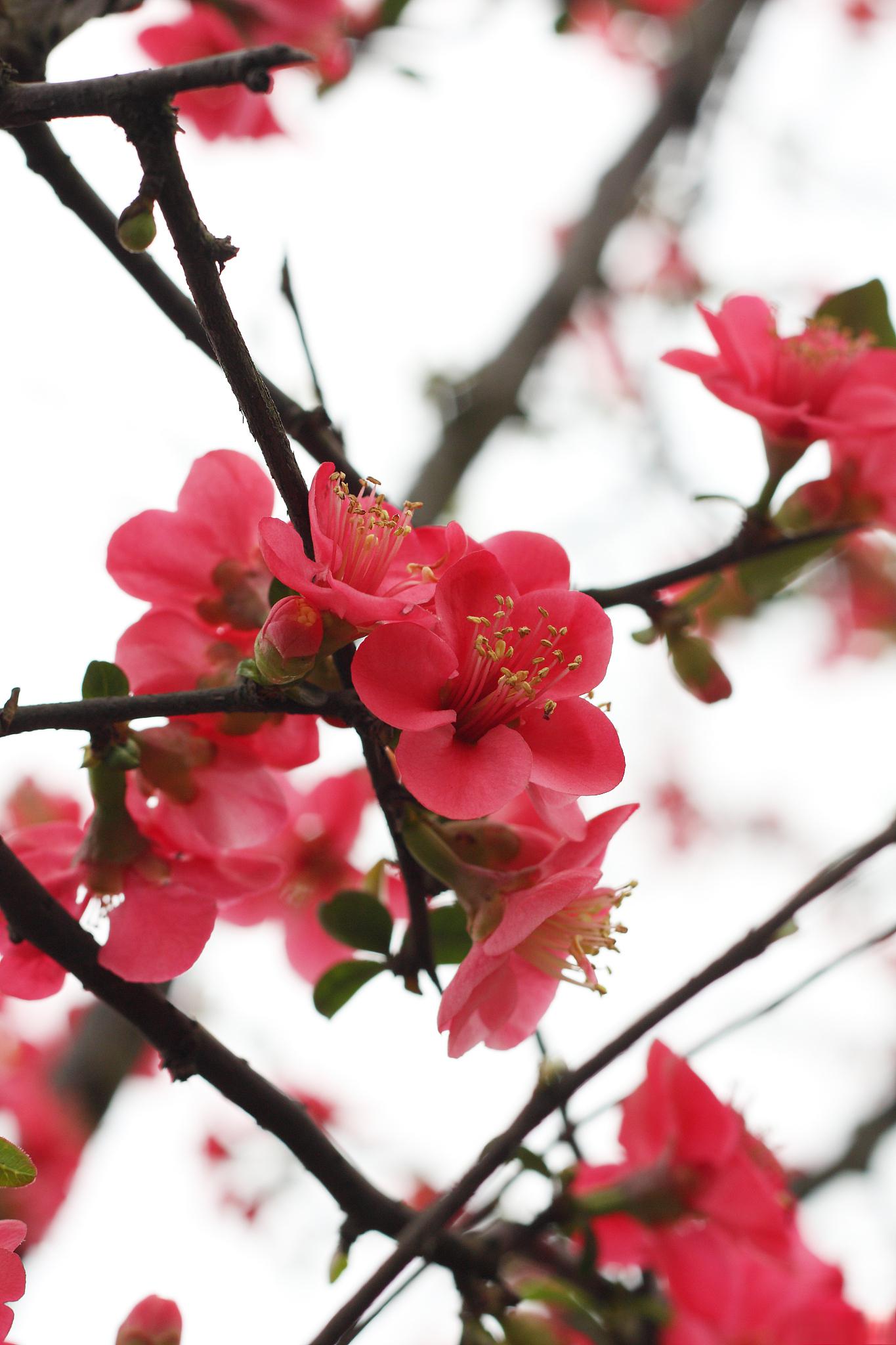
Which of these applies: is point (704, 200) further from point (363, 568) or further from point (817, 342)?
point (363, 568)

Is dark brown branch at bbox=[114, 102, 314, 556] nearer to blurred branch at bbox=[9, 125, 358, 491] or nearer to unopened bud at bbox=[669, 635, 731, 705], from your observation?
blurred branch at bbox=[9, 125, 358, 491]

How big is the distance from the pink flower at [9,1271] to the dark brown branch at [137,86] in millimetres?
453

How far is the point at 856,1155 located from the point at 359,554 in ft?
4.35

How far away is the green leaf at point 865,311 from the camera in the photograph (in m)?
0.91

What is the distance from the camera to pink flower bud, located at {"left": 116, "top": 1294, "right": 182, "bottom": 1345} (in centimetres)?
64

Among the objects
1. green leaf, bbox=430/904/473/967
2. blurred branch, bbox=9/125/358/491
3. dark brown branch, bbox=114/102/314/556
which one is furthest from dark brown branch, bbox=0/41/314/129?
green leaf, bbox=430/904/473/967

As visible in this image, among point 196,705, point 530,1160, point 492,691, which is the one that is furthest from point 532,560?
point 530,1160

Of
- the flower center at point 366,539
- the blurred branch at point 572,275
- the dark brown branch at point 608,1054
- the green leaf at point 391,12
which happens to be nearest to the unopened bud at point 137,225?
the flower center at point 366,539

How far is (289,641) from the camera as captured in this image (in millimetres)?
498

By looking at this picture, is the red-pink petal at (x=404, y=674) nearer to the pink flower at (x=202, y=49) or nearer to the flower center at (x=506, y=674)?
the flower center at (x=506, y=674)

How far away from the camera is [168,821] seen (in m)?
0.67

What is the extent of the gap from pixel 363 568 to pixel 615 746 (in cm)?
16

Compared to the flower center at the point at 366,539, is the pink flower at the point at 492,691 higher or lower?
lower

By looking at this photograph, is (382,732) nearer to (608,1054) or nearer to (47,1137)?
(608,1054)
